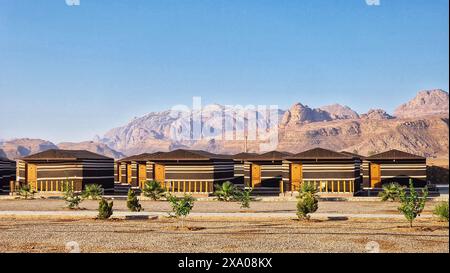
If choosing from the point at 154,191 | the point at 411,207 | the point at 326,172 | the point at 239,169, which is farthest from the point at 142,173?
the point at 411,207

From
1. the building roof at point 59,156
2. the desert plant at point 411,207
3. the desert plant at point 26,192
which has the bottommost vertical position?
the desert plant at point 26,192

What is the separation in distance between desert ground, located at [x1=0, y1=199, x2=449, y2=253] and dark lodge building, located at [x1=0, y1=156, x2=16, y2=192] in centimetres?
3067

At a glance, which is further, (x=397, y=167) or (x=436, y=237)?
(x=397, y=167)

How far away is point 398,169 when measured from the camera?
51875 millimetres

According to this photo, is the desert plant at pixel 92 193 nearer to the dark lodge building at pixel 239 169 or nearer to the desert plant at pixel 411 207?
the dark lodge building at pixel 239 169

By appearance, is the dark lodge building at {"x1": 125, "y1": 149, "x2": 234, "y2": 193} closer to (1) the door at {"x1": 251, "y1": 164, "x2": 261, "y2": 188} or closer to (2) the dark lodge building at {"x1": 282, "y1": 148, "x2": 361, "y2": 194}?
(1) the door at {"x1": 251, "y1": 164, "x2": 261, "y2": 188}

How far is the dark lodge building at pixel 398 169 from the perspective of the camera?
51.3 m

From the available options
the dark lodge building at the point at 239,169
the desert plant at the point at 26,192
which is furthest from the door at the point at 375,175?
the desert plant at the point at 26,192

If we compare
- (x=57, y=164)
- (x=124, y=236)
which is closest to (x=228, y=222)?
(x=124, y=236)

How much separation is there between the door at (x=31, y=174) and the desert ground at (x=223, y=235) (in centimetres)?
2264

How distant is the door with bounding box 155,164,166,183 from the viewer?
168ft
